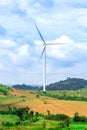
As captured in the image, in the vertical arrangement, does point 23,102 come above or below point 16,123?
above

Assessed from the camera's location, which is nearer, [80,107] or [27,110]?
[27,110]

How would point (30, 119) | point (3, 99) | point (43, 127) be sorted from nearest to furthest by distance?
1. point (43, 127)
2. point (30, 119)
3. point (3, 99)

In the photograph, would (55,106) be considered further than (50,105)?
Yes

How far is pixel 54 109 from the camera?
151875mm

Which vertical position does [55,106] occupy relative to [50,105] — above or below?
below

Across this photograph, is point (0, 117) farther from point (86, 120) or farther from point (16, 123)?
point (86, 120)

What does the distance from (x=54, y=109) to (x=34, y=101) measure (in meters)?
11.0

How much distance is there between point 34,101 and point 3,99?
44.6ft

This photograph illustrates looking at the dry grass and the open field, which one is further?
the open field

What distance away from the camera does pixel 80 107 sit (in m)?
158

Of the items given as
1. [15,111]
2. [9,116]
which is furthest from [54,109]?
[9,116]

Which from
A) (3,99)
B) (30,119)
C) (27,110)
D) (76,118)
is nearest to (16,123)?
(30,119)

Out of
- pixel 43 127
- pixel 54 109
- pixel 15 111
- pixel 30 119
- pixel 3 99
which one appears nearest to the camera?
pixel 43 127

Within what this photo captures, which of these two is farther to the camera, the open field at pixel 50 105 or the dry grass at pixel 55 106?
the open field at pixel 50 105
